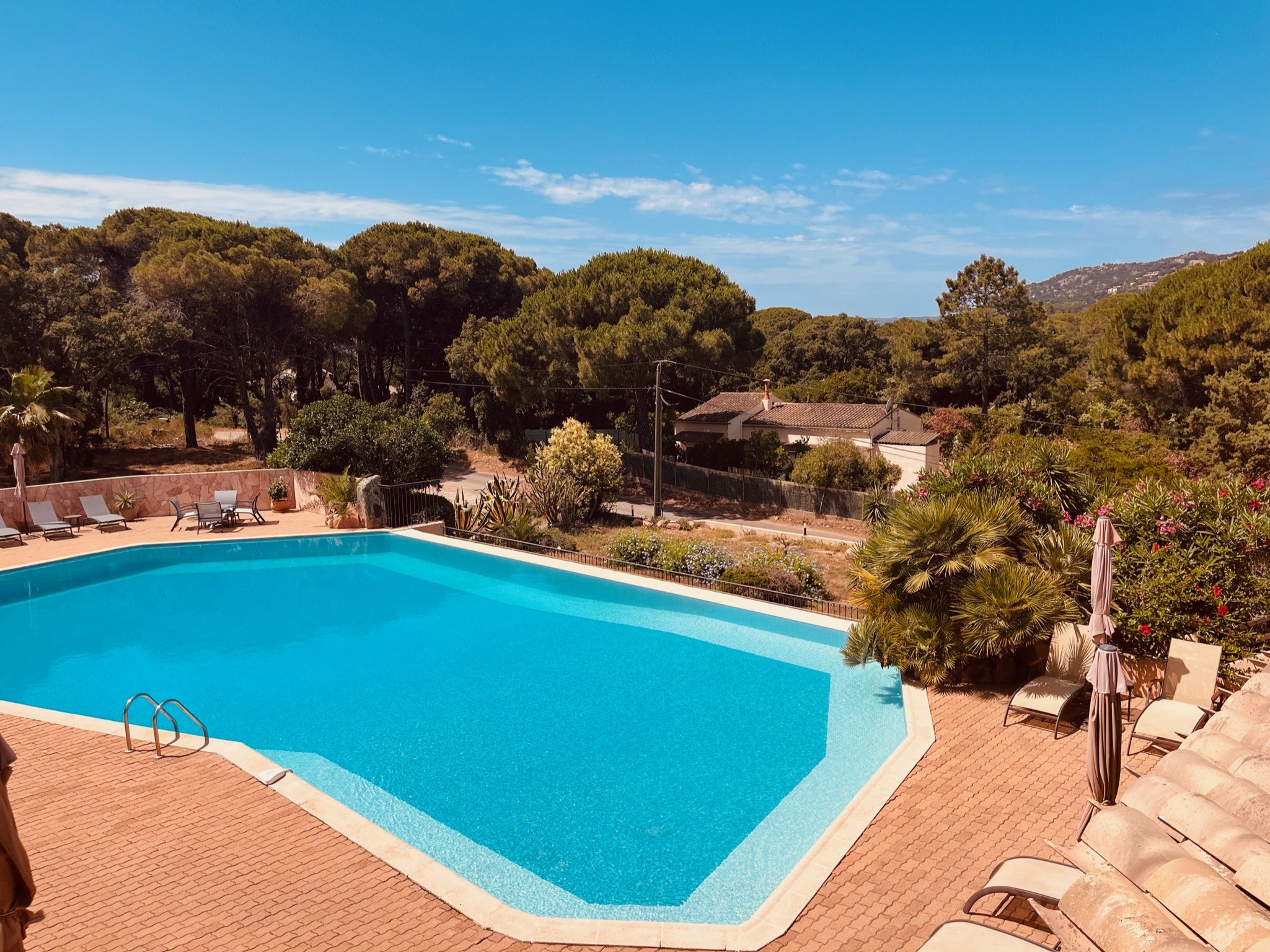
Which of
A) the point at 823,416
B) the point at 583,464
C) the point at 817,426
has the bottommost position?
the point at 583,464

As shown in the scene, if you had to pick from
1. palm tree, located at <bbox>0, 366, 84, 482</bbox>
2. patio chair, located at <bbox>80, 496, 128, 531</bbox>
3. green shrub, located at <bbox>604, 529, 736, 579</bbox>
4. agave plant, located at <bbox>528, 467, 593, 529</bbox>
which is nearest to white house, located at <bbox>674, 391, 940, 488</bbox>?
agave plant, located at <bbox>528, 467, 593, 529</bbox>

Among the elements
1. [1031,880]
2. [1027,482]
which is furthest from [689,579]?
[1031,880]

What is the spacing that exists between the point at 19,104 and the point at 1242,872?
2408cm

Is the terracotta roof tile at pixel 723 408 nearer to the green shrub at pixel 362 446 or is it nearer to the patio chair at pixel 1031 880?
the green shrub at pixel 362 446

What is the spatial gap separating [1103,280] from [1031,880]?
21361 centimetres

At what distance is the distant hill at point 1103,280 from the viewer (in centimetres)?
15575

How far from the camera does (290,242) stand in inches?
1496

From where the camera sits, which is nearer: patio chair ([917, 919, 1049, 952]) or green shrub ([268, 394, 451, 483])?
patio chair ([917, 919, 1049, 952])

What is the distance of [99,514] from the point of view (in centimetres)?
2127

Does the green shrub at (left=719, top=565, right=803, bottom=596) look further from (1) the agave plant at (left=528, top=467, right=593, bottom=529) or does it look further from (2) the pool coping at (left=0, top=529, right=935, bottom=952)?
(1) the agave plant at (left=528, top=467, right=593, bottom=529)

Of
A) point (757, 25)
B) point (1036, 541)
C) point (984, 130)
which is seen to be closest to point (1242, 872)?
point (1036, 541)

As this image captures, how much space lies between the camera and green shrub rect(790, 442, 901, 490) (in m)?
32.2

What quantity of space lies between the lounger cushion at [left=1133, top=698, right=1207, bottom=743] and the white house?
27073 millimetres

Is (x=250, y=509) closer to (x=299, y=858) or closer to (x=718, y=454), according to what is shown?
(x=299, y=858)
